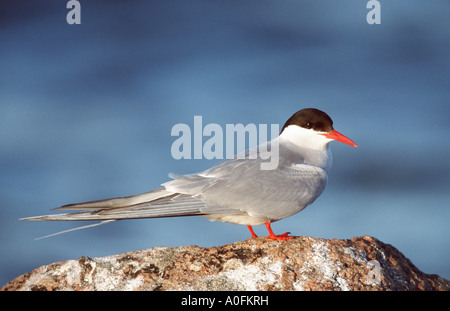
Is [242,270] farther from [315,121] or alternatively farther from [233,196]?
[315,121]

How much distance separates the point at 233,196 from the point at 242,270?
2.64 feet

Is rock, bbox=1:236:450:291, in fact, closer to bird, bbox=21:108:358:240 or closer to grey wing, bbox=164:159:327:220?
bird, bbox=21:108:358:240

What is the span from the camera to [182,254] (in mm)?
3658

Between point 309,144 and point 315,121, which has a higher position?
point 315,121

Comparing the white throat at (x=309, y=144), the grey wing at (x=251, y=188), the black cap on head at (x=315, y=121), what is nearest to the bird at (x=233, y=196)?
the grey wing at (x=251, y=188)

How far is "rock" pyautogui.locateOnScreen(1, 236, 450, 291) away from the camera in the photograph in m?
3.32

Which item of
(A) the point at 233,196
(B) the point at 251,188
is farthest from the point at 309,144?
(A) the point at 233,196

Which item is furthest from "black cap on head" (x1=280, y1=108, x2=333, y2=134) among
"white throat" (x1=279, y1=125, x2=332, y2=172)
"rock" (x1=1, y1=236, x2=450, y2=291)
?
"rock" (x1=1, y1=236, x2=450, y2=291)

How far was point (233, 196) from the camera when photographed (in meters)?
4.11

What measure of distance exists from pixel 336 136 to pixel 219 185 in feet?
4.38

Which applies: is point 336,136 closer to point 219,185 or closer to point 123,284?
point 219,185

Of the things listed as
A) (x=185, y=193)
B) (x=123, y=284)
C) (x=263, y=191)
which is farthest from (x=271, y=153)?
(x=123, y=284)

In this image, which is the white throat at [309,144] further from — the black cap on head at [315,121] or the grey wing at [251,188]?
the grey wing at [251,188]

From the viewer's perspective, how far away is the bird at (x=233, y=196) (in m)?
3.79
